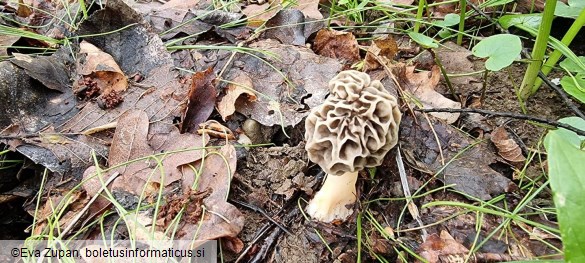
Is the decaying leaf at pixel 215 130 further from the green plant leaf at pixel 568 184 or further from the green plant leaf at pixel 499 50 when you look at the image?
the green plant leaf at pixel 568 184

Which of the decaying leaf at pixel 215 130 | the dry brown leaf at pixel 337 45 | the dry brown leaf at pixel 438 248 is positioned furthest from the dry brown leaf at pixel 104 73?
the dry brown leaf at pixel 438 248

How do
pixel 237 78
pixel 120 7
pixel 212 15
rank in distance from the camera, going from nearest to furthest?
pixel 237 78, pixel 120 7, pixel 212 15

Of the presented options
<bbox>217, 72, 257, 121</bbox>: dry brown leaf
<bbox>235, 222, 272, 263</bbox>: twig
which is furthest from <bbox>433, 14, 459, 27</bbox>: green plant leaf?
<bbox>235, 222, 272, 263</bbox>: twig

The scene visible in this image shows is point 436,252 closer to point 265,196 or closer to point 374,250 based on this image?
point 374,250

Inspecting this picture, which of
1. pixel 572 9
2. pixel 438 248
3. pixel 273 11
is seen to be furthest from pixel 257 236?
pixel 572 9

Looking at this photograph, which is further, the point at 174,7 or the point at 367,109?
the point at 174,7

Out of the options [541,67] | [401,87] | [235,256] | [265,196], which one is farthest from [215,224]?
[541,67]

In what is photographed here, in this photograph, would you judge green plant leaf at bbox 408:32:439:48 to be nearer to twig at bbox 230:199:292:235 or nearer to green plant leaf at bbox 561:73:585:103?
green plant leaf at bbox 561:73:585:103
